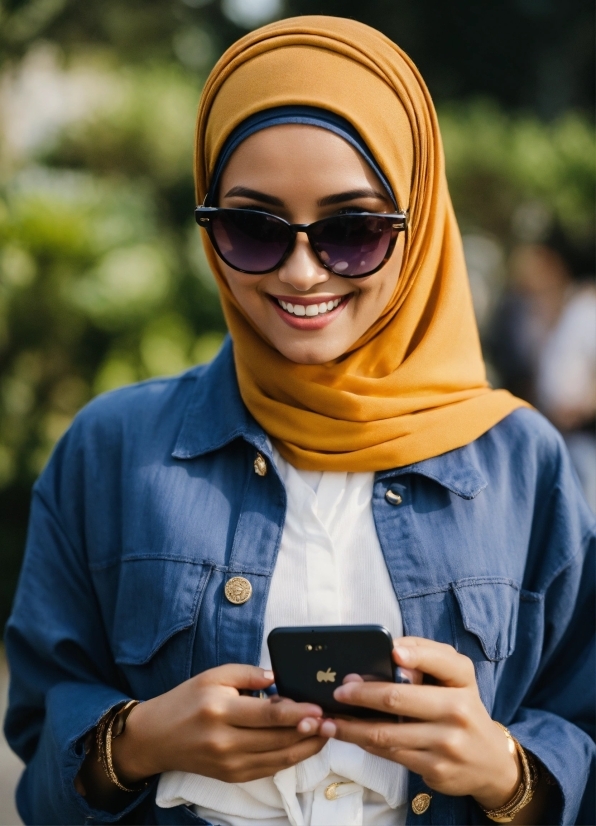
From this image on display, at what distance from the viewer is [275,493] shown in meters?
1.89

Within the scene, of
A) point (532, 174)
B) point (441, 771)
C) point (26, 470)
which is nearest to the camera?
point (441, 771)

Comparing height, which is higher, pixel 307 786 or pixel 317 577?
pixel 317 577

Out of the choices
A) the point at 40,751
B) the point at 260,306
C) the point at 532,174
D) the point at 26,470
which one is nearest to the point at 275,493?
the point at 260,306

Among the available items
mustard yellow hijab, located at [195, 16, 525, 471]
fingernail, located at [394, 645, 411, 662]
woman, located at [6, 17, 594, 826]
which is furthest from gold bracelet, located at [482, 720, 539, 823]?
mustard yellow hijab, located at [195, 16, 525, 471]

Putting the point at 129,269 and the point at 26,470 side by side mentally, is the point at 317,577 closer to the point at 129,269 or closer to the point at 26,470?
the point at 26,470

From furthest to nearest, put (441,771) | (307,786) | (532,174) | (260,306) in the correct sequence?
(532,174) → (260,306) → (307,786) → (441,771)

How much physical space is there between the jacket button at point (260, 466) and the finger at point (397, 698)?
0.49m

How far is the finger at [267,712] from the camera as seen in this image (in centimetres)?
157

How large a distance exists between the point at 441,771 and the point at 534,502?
0.60m

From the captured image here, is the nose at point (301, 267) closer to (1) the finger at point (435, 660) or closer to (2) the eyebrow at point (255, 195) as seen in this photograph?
(2) the eyebrow at point (255, 195)

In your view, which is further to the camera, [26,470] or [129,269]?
[129,269]

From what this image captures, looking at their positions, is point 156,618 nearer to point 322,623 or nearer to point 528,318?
point 322,623

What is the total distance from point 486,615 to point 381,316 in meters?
0.64

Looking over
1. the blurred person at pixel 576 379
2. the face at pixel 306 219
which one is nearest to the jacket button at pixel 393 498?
the face at pixel 306 219
